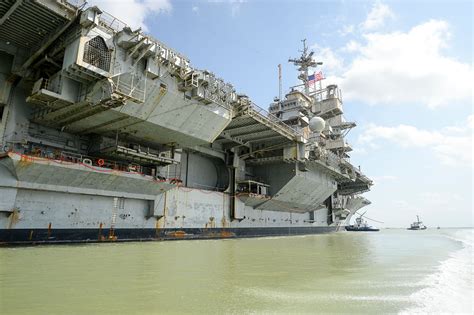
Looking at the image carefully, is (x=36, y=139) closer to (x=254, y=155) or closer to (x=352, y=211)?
(x=254, y=155)

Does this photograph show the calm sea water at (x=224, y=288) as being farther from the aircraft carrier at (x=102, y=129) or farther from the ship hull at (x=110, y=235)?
the aircraft carrier at (x=102, y=129)

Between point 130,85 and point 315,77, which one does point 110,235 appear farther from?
point 315,77

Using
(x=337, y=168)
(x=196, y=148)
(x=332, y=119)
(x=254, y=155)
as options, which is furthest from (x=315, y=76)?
(x=196, y=148)

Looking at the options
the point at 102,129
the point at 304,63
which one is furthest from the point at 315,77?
the point at 102,129

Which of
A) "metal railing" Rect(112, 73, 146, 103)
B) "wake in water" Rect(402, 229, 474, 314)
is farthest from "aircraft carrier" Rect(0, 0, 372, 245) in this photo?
"wake in water" Rect(402, 229, 474, 314)

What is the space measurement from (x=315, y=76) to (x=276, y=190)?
811 inches

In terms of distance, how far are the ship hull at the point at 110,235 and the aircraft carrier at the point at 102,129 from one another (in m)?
0.06

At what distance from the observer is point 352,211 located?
182 feet

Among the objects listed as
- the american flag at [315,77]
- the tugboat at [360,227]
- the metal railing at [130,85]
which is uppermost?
the american flag at [315,77]

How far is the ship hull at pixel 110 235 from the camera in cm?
1377

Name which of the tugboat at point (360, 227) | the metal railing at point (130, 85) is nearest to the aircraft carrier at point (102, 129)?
the metal railing at point (130, 85)

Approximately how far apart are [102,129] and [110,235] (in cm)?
592

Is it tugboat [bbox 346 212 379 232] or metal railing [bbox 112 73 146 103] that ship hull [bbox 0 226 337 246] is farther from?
tugboat [bbox 346 212 379 232]

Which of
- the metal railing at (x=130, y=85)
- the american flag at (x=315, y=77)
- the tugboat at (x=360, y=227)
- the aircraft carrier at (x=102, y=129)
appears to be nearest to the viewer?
the aircraft carrier at (x=102, y=129)
